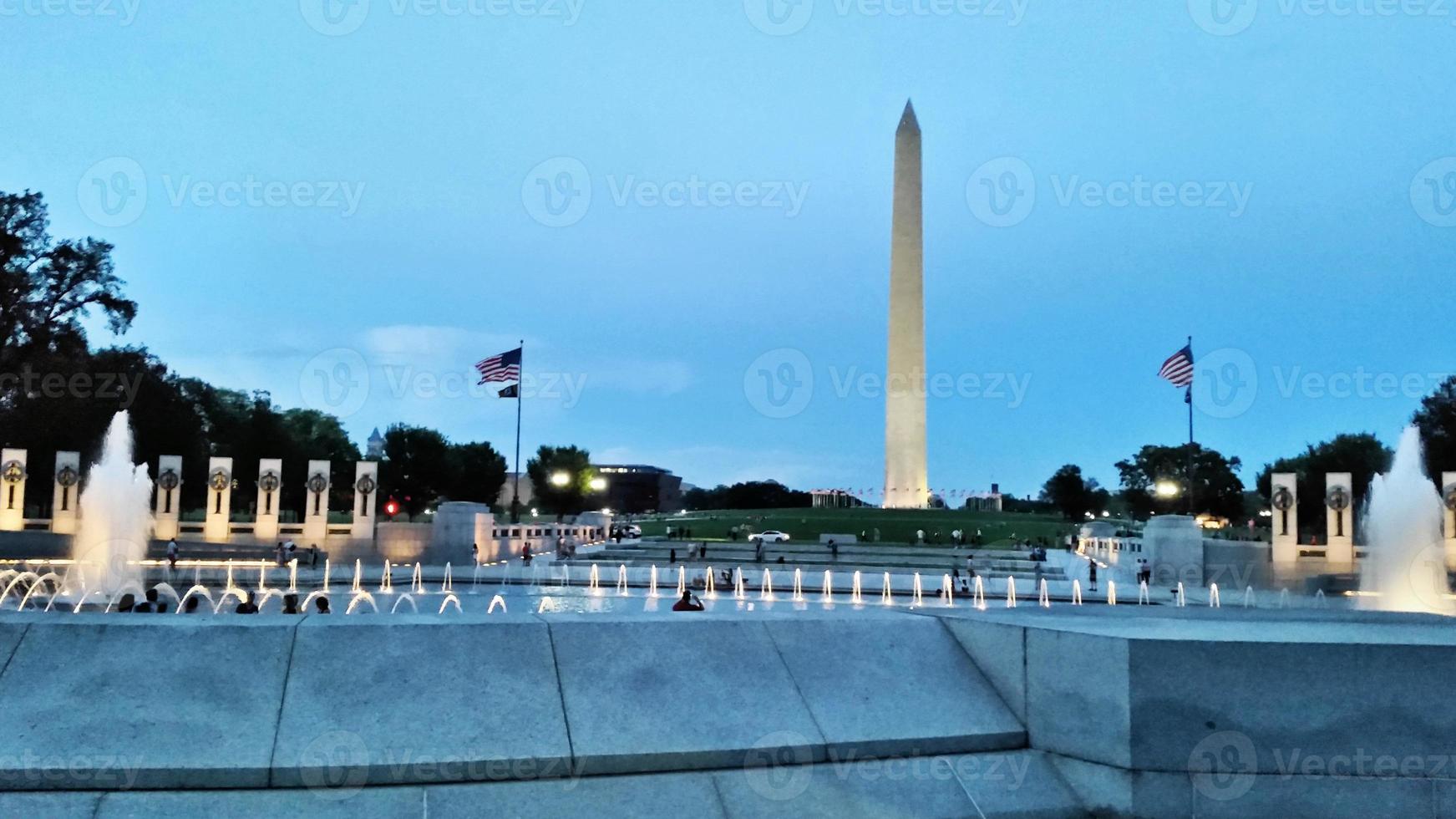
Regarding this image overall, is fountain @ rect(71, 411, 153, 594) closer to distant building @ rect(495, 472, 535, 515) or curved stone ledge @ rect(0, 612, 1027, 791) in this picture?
curved stone ledge @ rect(0, 612, 1027, 791)

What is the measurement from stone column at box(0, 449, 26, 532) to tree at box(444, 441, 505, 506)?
39.2 m

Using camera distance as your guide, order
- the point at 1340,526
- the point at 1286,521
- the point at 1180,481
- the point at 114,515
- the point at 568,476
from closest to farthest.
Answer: the point at 1340,526, the point at 1286,521, the point at 114,515, the point at 568,476, the point at 1180,481

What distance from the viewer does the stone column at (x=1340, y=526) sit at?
34844 mm

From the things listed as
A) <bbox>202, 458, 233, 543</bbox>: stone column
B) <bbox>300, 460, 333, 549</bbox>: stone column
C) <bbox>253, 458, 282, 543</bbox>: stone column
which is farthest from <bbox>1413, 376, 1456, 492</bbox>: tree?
<bbox>202, 458, 233, 543</bbox>: stone column

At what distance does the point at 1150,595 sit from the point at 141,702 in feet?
96.7

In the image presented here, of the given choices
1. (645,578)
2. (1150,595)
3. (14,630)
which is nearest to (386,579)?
(645,578)

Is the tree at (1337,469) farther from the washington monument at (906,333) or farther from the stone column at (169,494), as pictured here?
the stone column at (169,494)

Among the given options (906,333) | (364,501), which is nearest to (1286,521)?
(906,333)

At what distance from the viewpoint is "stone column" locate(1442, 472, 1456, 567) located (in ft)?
111

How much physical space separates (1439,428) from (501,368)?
49.0m

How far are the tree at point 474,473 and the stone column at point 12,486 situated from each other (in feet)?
129

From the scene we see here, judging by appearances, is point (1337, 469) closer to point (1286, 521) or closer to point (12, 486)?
point (1286, 521)

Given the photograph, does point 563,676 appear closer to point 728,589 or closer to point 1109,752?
point 1109,752

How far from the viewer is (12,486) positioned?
42094 mm
